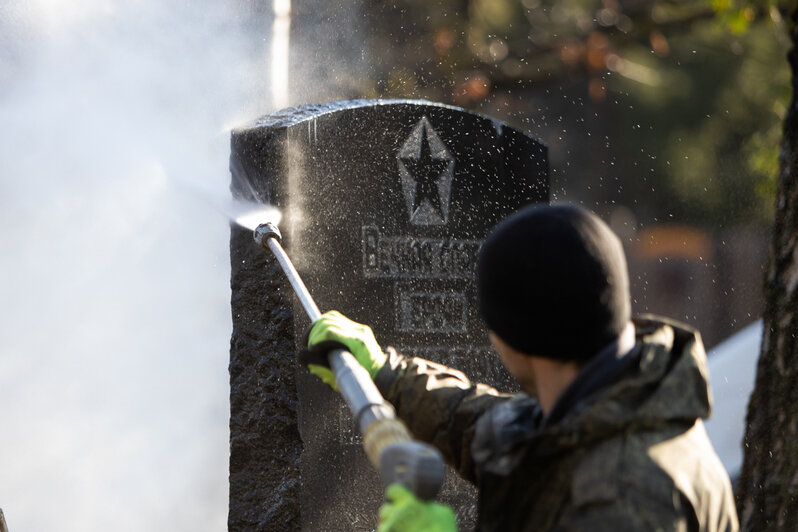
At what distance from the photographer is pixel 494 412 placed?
216cm

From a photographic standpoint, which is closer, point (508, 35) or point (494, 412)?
point (494, 412)

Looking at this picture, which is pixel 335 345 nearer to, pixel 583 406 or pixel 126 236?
pixel 583 406

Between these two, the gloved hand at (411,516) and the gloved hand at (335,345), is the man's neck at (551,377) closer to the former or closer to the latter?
the gloved hand at (411,516)

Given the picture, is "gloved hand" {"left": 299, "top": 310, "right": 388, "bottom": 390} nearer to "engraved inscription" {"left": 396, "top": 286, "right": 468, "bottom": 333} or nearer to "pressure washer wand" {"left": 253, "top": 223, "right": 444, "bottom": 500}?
"pressure washer wand" {"left": 253, "top": 223, "right": 444, "bottom": 500}

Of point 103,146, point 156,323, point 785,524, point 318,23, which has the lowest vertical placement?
point 785,524

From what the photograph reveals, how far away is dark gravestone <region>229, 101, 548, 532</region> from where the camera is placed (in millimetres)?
3162

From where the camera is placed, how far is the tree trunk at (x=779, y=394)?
11.2 ft

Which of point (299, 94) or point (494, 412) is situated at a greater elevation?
point (299, 94)

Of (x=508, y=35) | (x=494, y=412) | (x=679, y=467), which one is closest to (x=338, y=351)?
(x=494, y=412)

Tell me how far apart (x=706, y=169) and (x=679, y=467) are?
19232mm

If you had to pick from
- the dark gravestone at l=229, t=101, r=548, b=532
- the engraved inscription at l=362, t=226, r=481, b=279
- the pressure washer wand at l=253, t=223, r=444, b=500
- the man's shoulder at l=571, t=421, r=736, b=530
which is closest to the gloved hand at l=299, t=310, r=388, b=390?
the pressure washer wand at l=253, t=223, r=444, b=500

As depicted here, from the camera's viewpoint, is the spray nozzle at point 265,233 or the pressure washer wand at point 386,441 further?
the spray nozzle at point 265,233

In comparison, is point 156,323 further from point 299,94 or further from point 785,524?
point 785,524

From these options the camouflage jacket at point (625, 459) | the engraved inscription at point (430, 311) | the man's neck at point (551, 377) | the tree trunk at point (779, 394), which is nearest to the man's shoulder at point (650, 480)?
the camouflage jacket at point (625, 459)
